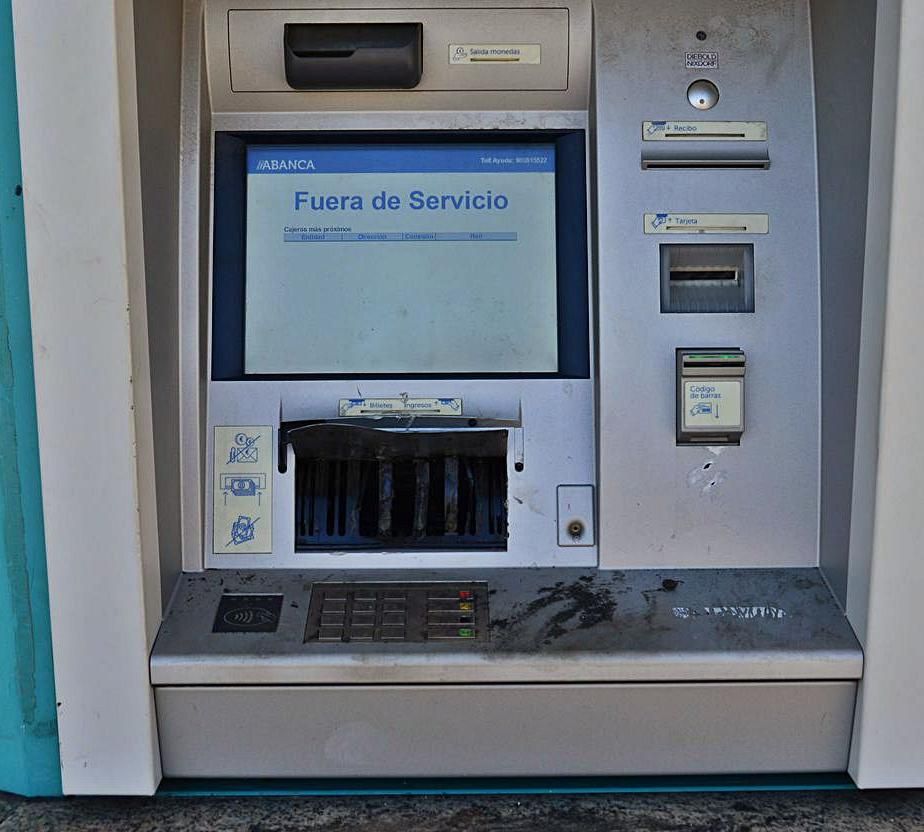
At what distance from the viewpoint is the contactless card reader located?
1.96 metres

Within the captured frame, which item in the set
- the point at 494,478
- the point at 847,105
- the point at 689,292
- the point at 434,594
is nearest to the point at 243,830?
the point at 434,594

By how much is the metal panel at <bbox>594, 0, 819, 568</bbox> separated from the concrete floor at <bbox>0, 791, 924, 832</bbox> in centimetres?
45

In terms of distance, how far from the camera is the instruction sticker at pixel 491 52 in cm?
208

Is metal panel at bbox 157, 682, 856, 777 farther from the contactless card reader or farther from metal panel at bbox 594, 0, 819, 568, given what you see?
the contactless card reader

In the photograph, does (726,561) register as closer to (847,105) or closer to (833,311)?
(833,311)

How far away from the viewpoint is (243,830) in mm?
1769

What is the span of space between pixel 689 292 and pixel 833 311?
0.28 meters

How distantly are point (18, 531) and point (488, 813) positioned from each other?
3.25ft

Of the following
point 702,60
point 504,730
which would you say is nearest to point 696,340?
point 702,60

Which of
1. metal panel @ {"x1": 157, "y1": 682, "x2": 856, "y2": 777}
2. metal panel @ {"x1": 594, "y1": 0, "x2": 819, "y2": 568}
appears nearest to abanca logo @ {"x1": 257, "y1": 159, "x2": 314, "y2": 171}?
metal panel @ {"x1": 594, "y1": 0, "x2": 819, "y2": 568}

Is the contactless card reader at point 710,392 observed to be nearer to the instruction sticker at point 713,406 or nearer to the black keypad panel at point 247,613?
the instruction sticker at point 713,406

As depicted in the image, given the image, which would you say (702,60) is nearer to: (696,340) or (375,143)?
(696,340)

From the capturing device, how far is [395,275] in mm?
2080

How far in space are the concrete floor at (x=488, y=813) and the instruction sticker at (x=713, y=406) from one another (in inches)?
27.5
